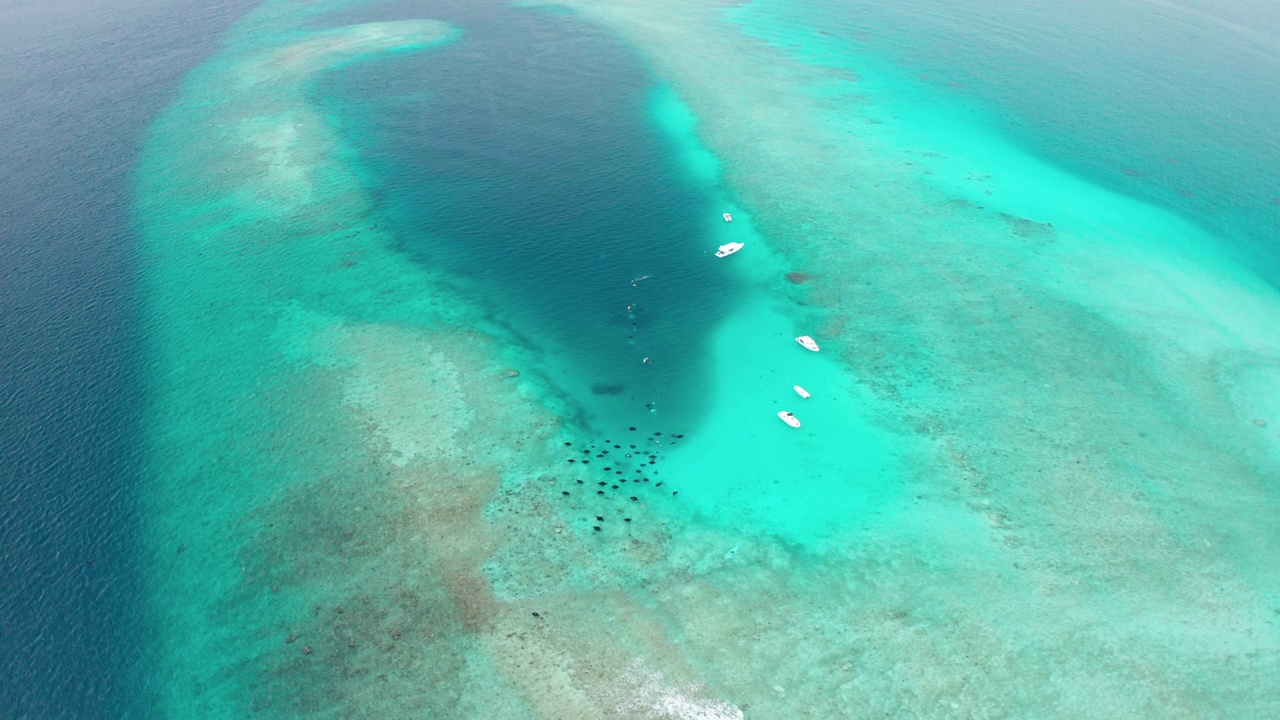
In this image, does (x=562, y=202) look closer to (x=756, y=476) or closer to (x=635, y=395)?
(x=635, y=395)

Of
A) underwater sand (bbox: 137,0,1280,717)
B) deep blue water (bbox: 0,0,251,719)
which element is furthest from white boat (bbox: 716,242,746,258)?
deep blue water (bbox: 0,0,251,719)

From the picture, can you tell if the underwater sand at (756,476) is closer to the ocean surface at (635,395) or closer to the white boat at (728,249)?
the ocean surface at (635,395)

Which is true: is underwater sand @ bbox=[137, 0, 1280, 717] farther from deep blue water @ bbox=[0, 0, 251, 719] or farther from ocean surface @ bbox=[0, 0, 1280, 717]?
deep blue water @ bbox=[0, 0, 251, 719]

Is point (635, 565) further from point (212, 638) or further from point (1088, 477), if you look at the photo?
point (1088, 477)

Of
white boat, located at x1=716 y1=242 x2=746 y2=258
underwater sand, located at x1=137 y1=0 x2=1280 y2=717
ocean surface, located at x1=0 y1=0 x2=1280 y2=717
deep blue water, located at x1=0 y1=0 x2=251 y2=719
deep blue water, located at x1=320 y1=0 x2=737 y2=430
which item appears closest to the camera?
underwater sand, located at x1=137 y1=0 x2=1280 y2=717

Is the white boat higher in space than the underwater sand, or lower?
higher

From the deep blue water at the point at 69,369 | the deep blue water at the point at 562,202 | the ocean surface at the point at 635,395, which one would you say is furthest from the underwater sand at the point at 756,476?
the deep blue water at the point at 69,369

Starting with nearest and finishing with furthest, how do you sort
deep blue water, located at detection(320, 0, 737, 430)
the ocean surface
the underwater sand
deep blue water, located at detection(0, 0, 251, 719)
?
the underwater sand < the ocean surface < deep blue water, located at detection(0, 0, 251, 719) < deep blue water, located at detection(320, 0, 737, 430)
